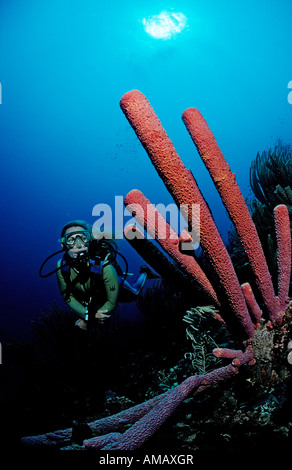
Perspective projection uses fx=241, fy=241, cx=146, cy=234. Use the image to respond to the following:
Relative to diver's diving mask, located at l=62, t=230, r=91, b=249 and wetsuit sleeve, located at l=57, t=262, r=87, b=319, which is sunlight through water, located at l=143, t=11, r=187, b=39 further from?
wetsuit sleeve, located at l=57, t=262, r=87, b=319

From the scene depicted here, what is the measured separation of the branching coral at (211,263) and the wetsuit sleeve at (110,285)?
180cm

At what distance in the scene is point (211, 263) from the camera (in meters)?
1.68

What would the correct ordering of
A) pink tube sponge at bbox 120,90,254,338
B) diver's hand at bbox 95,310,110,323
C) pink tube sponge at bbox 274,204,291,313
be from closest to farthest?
pink tube sponge at bbox 120,90,254,338 → pink tube sponge at bbox 274,204,291,313 → diver's hand at bbox 95,310,110,323

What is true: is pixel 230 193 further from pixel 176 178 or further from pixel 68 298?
pixel 68 298

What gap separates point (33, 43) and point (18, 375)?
68.5m

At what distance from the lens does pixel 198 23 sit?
4650cm

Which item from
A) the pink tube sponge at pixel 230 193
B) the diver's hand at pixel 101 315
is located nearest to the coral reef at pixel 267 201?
the pink tube sponge at pixel 230 193

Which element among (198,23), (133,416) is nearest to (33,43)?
(198,23)

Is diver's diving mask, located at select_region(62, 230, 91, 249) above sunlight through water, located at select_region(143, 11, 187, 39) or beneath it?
beneath

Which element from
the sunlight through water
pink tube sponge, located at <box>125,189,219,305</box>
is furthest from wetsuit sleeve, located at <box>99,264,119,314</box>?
the sunlight through water

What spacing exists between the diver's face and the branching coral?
222 cm

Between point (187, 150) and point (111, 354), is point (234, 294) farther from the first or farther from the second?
point (187, 150)

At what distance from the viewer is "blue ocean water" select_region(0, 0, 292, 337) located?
47.6 meters

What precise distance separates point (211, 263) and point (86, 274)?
249 cm
